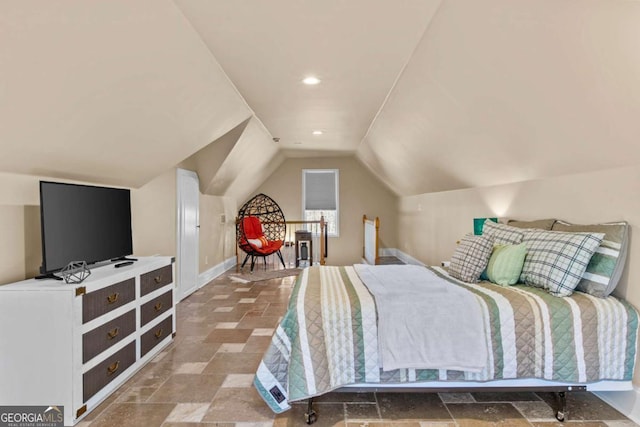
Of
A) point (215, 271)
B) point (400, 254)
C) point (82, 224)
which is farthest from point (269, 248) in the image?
point (82, 224)

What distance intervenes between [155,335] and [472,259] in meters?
2.68

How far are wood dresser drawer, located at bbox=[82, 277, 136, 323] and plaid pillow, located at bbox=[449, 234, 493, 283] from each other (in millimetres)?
2545

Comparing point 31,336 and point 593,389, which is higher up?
point 31,336

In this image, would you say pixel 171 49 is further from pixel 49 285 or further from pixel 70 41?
pixel 49 285

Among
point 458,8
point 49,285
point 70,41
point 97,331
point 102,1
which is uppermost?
point 458,8

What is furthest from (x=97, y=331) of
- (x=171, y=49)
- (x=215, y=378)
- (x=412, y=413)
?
(x=412, y=413)

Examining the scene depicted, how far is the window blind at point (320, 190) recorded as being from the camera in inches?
350

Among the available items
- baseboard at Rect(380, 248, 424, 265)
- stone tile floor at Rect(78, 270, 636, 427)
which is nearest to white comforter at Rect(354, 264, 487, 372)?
stone tile floor at Rect(78, 270, 636, 427)

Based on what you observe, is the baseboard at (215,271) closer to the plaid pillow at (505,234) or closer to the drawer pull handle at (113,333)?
the drawer pull handle at (113,333)

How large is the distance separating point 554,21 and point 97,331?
3.11 m

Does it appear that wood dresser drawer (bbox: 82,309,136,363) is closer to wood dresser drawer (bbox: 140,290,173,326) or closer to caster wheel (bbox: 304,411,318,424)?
wood dresser drawer (bbox: 140,290,173,326)

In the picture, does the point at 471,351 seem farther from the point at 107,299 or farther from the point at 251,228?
the point at 251,228

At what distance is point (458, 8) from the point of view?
6.83 feet

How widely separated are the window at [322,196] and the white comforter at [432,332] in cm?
→ 665
